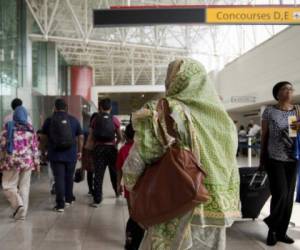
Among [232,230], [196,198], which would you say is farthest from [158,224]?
[232,230]

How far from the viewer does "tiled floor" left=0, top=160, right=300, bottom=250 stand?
454 cm

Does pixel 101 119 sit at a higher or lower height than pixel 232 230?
higher

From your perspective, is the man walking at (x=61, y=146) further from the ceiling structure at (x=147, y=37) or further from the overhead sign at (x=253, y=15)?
the ceiling structure at (x=147, y=37)

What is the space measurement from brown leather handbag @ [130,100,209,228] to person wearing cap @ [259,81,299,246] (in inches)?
102

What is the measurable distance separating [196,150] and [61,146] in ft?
14.2

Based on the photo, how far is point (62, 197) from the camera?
641 centimetres

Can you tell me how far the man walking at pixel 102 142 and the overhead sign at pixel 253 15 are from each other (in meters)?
3.60

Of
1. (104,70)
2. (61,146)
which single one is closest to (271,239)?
(61,146)

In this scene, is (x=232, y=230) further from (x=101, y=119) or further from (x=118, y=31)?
(x=118, y=31)

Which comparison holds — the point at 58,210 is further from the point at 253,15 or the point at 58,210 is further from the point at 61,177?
the point at 253,15

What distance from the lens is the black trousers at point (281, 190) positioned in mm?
4402

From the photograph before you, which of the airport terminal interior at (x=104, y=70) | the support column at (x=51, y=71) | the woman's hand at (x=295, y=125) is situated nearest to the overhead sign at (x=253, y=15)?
the airport terminal interior at (x=104, y=70)

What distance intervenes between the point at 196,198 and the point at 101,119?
4.82m

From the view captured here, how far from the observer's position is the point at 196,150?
2.17 metres
